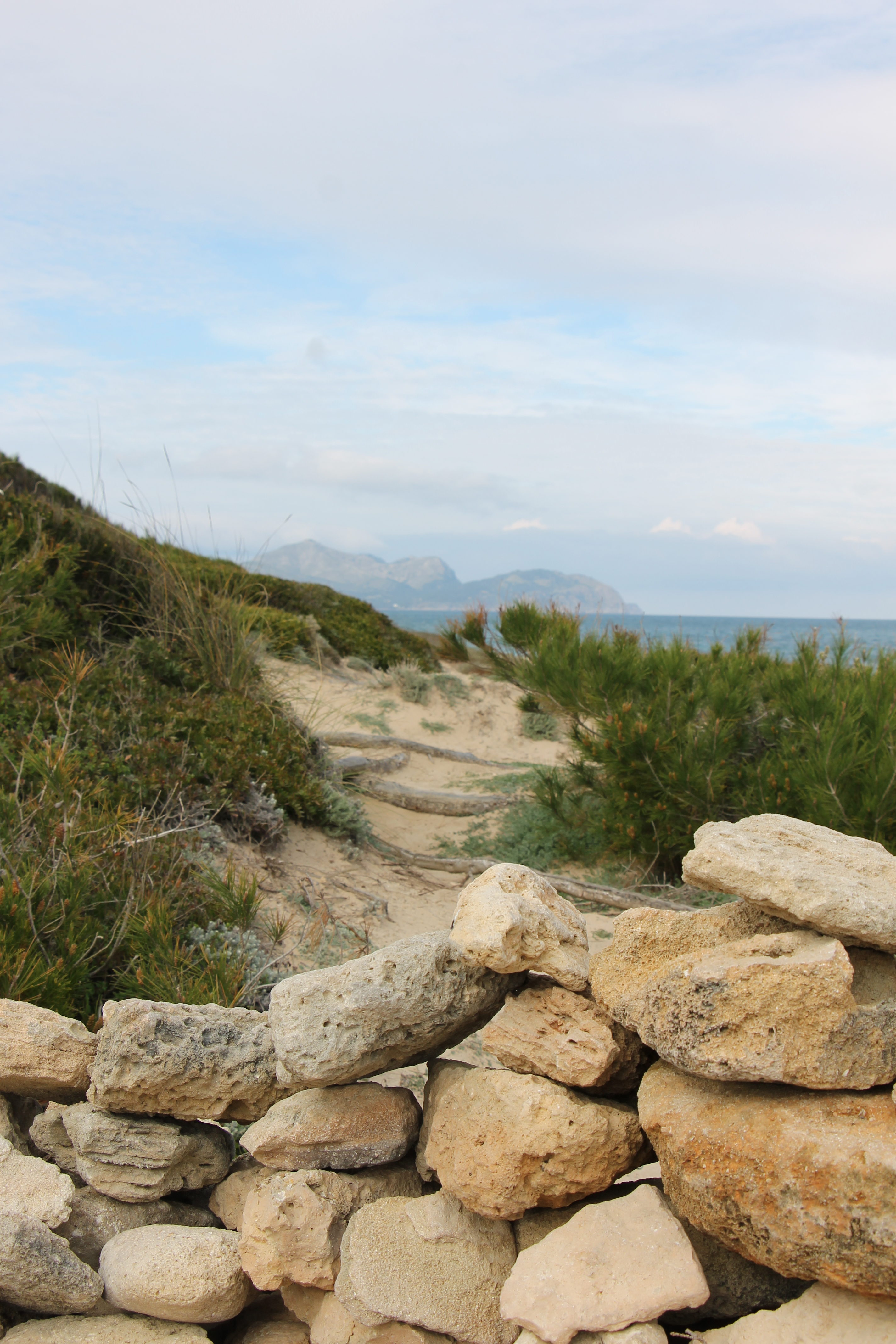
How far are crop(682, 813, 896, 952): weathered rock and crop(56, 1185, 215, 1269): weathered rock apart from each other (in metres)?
1.88

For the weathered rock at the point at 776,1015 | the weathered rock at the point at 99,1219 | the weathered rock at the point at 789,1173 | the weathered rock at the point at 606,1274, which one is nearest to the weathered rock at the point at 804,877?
the weathered rock at the point at 776,1015

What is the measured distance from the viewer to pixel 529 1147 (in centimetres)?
230

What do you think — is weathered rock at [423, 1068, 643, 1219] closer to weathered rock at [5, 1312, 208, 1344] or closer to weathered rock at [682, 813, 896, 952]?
weathered rock at [682, 813, 896, 952]

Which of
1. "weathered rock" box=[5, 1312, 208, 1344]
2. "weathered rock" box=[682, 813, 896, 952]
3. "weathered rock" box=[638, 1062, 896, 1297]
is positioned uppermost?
"weathered rock" box=[682, 813, 896, 952]

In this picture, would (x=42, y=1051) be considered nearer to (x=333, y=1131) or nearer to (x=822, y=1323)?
(x=333, y=1131)

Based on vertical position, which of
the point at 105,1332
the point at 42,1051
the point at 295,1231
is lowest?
the point at 105,1332

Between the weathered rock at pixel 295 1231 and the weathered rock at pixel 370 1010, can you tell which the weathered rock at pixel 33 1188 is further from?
the weathered rock at pixel 370 1010

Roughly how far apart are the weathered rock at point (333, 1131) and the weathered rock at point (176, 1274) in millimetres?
257

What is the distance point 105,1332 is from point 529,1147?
128cm

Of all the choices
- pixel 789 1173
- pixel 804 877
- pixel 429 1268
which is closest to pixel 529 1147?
pixel 429 1268

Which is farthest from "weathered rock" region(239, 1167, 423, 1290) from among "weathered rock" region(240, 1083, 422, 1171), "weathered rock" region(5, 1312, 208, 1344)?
"weathered rock" region(5, 1312, 208, 1344)

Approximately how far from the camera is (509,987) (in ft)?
8.92

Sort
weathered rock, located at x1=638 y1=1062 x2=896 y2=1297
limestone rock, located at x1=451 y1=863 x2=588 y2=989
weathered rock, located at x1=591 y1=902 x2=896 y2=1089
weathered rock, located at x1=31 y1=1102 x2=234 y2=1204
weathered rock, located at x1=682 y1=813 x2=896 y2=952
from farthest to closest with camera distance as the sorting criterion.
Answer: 1. weathered rock, located at x1=31 y1=1102 x2=234 y2=1204
2. limestone rock, located at x1=451 y1=863 x2=588 y2=989
3. weathered rock, located at x1=682 y1=813 x2=896 y2=952
4. weathered rock, located at x1=591 y1=902 x2=896 y2=1089
5. weathered rock, located at x1=638 y1=1062 x2=896 y2=1297

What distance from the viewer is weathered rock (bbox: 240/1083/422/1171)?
2525 millimetres
